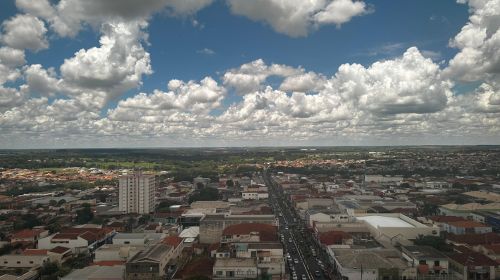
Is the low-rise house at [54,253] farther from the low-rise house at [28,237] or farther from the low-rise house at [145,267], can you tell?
the low-rise house at [145,267]

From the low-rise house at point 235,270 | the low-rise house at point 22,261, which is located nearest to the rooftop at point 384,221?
the low-rise house at point 235,270

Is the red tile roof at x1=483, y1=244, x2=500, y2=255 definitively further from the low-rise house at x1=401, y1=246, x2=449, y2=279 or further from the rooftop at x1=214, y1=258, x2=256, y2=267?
the rooftop at x1=214, y1=258, x2=256, y2=267

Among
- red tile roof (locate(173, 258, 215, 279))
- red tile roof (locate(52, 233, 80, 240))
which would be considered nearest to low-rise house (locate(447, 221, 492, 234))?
red tile roof (locate(173, 258, 215, 279))

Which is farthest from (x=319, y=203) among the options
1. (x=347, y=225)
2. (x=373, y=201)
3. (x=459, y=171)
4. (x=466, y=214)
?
(x=459, y=171)

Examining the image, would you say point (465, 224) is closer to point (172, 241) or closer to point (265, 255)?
point (265, 255)

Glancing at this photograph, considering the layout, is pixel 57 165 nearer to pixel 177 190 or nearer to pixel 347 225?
pixel 177 190

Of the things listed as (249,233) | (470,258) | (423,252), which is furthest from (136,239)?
(470,258)
